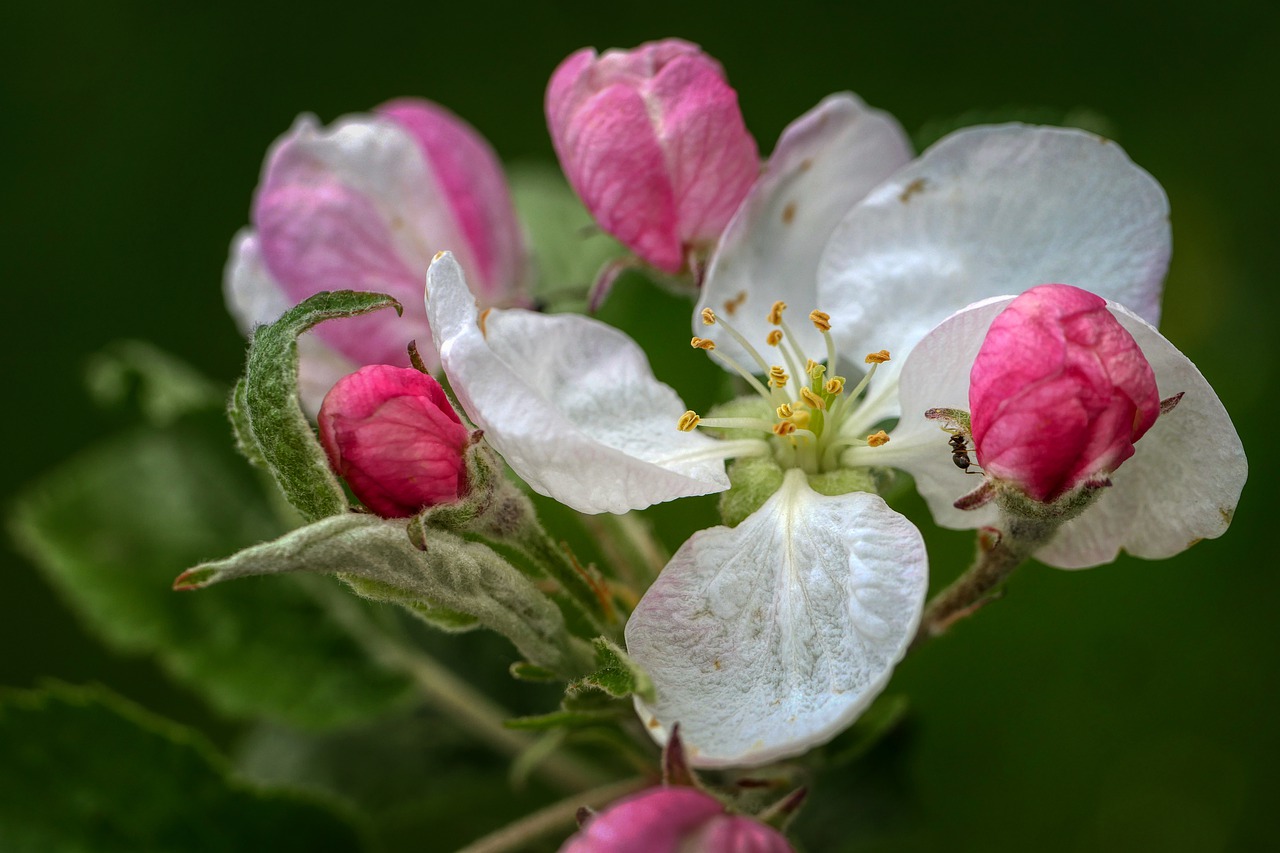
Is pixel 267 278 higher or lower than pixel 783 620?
higher

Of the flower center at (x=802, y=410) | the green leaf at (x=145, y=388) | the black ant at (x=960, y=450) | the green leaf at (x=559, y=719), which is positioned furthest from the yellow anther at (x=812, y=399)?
the green leaf at (x=145, y=388)

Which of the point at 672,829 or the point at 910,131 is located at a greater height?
the point at 672,829

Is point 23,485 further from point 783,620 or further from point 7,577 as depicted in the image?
point 783,620

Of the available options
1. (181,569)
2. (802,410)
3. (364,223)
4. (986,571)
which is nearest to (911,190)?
(802,410)

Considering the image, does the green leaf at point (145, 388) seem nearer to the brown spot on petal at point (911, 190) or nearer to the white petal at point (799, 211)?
the white petal at point (799, 211)

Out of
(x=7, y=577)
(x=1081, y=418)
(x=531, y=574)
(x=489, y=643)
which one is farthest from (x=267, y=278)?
(x=7, y=577)

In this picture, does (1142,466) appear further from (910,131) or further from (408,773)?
(910,131)
